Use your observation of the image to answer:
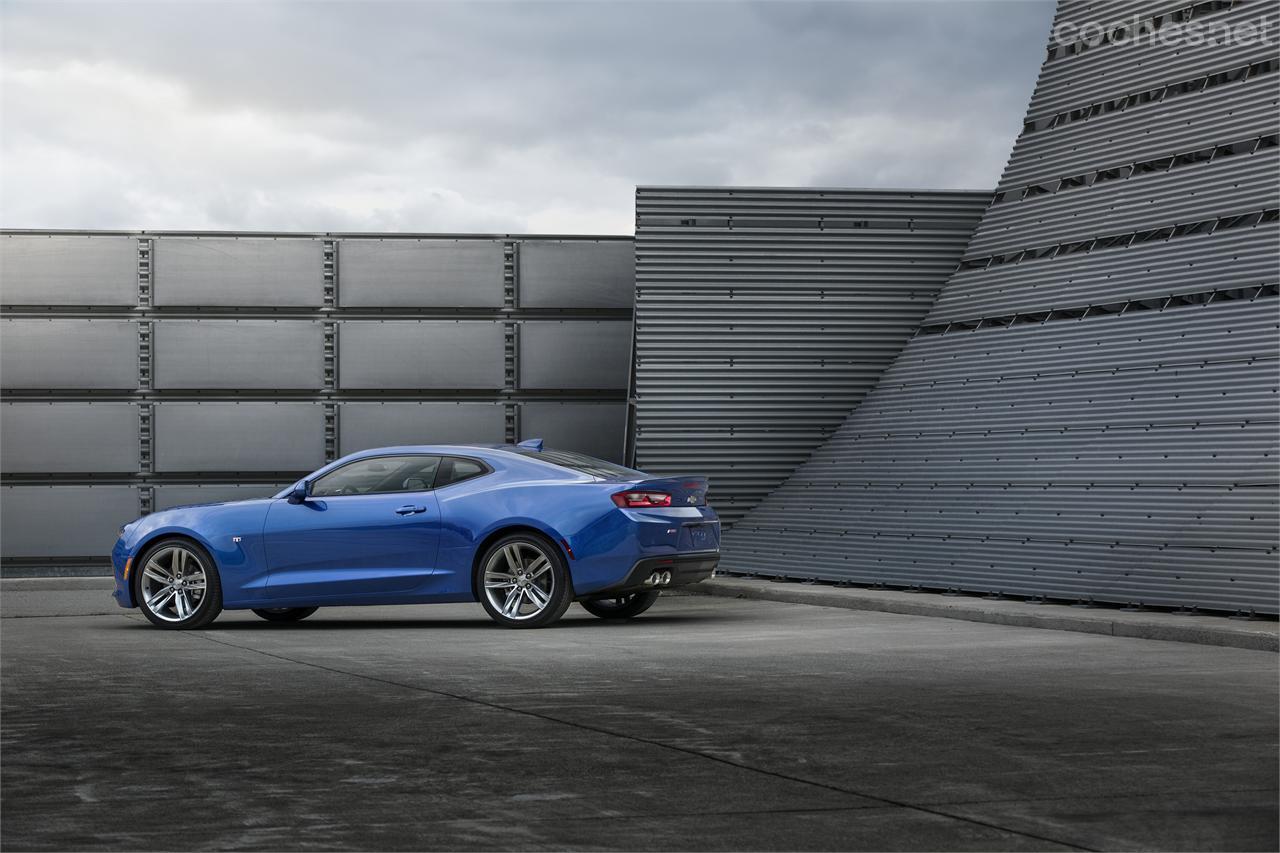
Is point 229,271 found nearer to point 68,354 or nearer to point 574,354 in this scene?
point 68,354

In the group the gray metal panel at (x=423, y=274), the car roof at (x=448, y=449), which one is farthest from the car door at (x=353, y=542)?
the gray metal panel at (x=423, y=274)

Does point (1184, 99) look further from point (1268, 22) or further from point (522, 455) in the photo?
point (522, 455)

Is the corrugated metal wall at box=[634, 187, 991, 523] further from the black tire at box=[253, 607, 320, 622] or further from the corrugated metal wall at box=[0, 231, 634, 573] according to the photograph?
the black tire at box=[253, 607, 320, 622]

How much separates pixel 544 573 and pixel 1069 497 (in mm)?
5012

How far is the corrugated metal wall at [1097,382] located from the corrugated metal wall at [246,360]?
3532mm

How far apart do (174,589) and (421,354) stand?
668 centimetres

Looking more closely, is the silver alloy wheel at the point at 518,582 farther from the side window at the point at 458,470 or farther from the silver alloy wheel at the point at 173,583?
the silver alloy wheel at the point at 173,583

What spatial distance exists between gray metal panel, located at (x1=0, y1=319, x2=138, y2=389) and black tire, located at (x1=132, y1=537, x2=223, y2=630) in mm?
6353

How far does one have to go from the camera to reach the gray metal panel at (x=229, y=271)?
20.0 metres

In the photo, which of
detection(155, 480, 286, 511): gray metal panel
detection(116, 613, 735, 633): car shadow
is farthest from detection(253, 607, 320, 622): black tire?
detection(155, 480, 286, 511): gray metal panel

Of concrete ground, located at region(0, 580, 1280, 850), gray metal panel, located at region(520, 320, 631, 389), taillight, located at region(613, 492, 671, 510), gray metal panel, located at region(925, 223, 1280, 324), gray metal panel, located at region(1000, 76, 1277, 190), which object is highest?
gray metal panel, located at region(1000, 76, 1277, 190)

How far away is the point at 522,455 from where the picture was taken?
13891 mm

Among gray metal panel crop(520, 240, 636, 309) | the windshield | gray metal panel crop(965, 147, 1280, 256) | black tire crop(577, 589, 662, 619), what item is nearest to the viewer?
the windshield

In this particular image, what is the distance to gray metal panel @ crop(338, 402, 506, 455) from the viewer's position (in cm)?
2012
